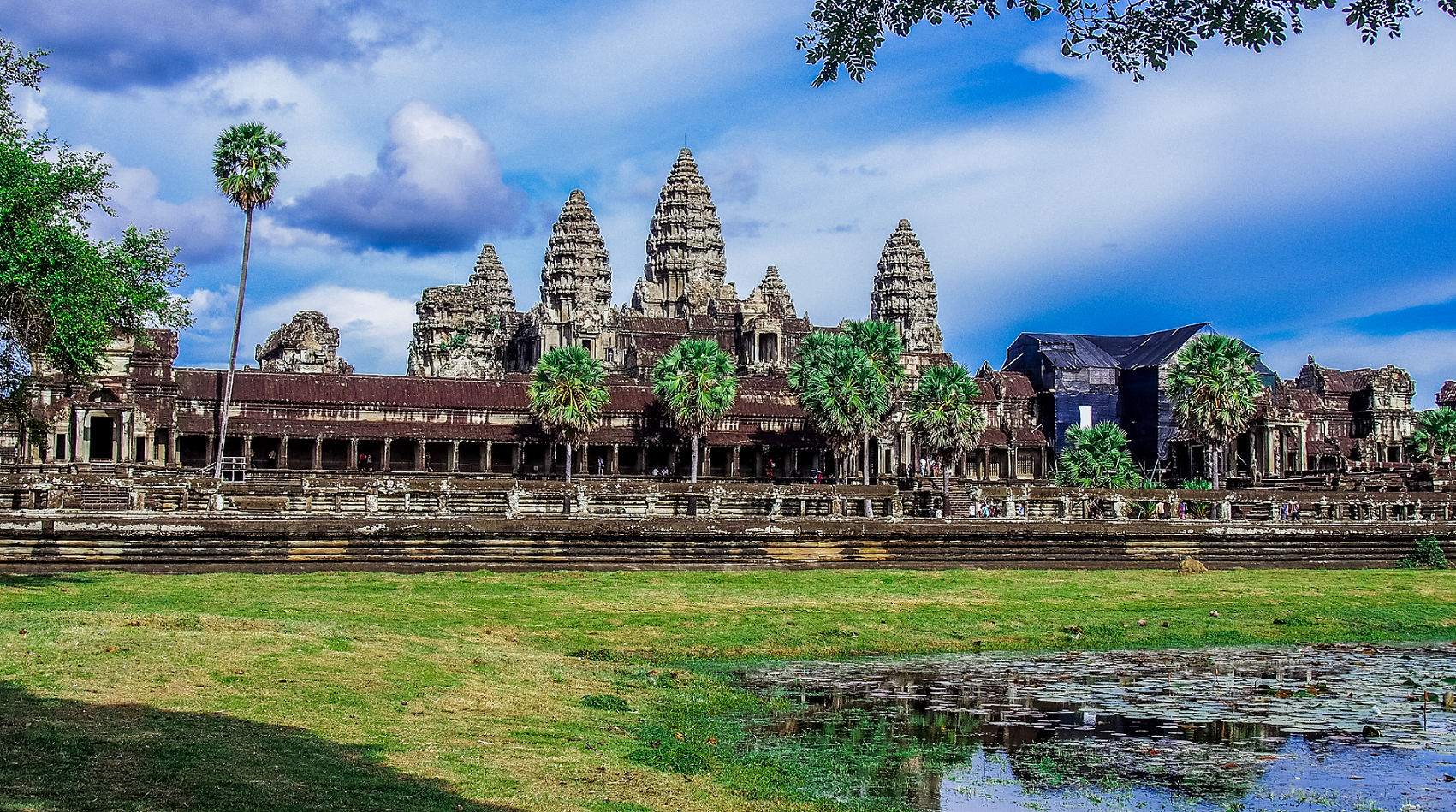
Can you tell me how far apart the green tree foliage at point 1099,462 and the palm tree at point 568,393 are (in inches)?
885

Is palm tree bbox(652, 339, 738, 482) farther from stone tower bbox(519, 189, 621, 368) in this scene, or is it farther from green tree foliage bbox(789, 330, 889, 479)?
stone tower bbox(519, 189, 621, 368)

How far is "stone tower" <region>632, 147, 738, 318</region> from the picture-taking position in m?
118

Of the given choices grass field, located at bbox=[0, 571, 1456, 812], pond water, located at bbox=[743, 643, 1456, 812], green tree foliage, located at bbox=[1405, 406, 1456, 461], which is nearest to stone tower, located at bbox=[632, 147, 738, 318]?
green tree foliage, located at bbox=[1405, 406, 1456, 461]

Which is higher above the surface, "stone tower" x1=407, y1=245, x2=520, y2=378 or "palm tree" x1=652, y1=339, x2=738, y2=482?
"stone tower" x1=407, y1=245, x2=520, y2=378

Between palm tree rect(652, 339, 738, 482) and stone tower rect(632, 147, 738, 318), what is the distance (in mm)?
53286

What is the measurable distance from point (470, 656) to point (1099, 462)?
53480mm

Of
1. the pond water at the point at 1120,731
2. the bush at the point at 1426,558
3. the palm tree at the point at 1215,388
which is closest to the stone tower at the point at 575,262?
the palm tree at the point at 1215,388

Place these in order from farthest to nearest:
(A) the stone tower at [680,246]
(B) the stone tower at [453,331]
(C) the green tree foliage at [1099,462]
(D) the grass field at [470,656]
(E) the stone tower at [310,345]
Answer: (A) the stone tower at [680,246] < (B) the stone tower at [453,331] < (E) the stone tower at [310,345] < (C) the green tree foliage at [1099,462] < (D) the grass field at [470,656]

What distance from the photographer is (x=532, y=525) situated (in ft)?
77.4

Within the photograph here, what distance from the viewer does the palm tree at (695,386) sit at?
62094 millimetres

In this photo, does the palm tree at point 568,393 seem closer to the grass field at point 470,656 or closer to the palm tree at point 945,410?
the palm tree at point 945,410

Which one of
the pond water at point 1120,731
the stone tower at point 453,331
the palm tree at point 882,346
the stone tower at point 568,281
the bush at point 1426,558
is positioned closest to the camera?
the pond water at point 1120,731

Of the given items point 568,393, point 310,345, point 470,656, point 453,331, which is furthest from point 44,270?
point 453,331

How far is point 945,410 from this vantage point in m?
60.1
